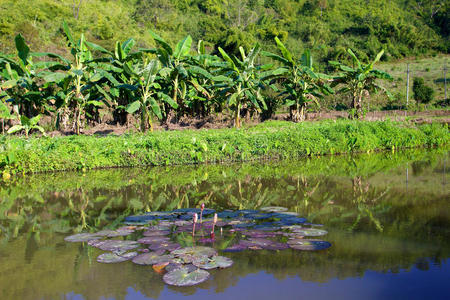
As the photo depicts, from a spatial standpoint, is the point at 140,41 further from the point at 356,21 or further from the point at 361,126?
the point at 356,21

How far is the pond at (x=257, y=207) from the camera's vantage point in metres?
3.50

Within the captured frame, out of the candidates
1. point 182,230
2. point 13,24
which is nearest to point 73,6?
point 13,24

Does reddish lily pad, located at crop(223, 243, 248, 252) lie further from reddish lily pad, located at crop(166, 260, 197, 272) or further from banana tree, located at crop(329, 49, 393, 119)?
banana tree, located at crop(329, 49, 393, 119)

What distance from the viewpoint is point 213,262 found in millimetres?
3781

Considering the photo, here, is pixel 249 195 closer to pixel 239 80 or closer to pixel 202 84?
pixel 239 80

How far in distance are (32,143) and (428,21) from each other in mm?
49103

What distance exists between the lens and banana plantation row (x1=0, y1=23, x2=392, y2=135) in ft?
41.4

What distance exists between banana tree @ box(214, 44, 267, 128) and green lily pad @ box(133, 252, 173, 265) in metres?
9.64

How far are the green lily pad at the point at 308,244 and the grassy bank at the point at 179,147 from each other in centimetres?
561

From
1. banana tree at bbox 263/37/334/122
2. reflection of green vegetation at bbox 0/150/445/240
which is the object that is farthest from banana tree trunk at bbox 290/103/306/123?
reflection of green vegetation at bbox 0/150/445/240

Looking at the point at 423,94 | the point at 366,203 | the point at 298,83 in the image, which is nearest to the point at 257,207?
the point at 366,203

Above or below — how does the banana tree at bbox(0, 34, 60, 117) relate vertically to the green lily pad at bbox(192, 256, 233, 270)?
above

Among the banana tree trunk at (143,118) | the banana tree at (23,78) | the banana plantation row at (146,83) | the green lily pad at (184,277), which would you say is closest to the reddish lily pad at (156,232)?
the green lily pad at (184,277)

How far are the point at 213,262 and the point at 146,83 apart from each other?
9.54 metres
